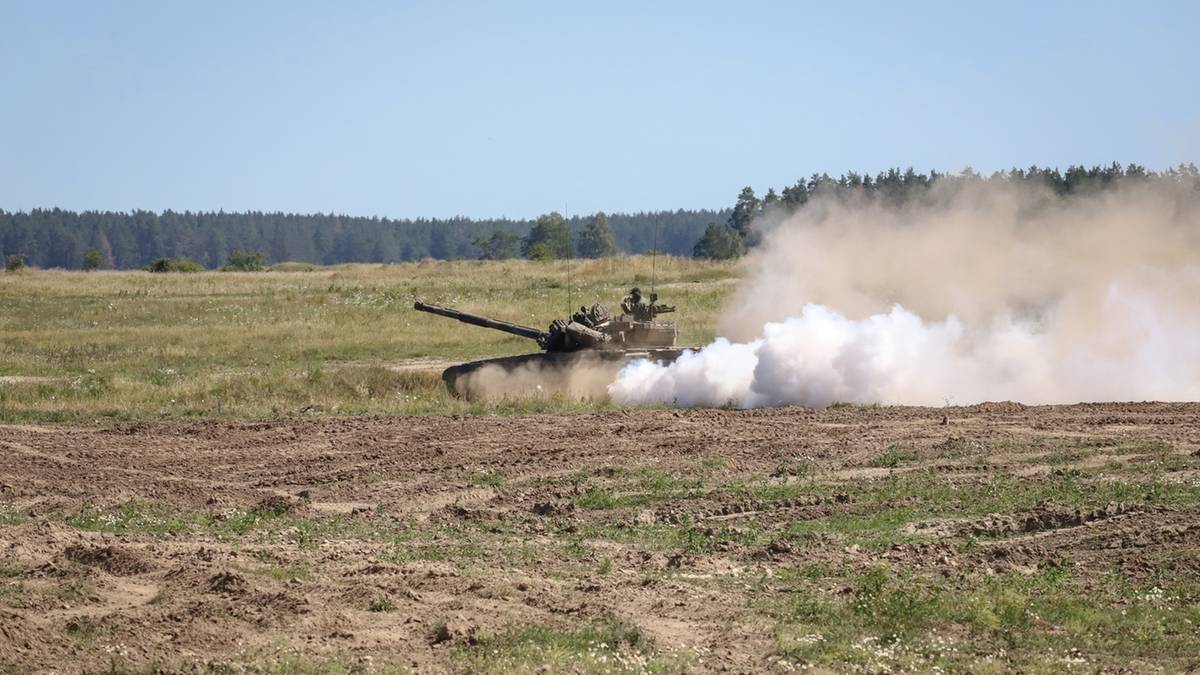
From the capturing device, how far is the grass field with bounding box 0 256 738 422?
3075cm

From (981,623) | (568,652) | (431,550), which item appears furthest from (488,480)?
(981,623)

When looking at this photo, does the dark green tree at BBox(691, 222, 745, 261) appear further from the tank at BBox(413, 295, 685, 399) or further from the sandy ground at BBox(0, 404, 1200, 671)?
the sandy ground at BBox(0, 404, 1200, 671)

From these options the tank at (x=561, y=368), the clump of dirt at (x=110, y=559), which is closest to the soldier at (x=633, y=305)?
the tank at (x=561, y=368)

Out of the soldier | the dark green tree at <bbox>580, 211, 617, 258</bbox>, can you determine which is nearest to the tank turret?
the soldier

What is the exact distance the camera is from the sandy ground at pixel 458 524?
506 inches

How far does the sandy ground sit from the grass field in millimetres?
4607

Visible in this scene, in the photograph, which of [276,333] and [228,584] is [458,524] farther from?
[276,333]

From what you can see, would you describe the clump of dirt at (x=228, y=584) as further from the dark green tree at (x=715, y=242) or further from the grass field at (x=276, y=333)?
the dark green tree at (x=715, y=242)

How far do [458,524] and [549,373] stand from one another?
1360 cm

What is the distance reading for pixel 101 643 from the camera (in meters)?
12.2

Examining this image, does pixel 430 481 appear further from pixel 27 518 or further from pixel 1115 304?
pixel 1115 304

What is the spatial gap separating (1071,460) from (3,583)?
14591mm

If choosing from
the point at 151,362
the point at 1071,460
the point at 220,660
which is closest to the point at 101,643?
the point at 220,660

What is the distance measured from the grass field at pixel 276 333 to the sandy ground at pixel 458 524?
4607 mm
